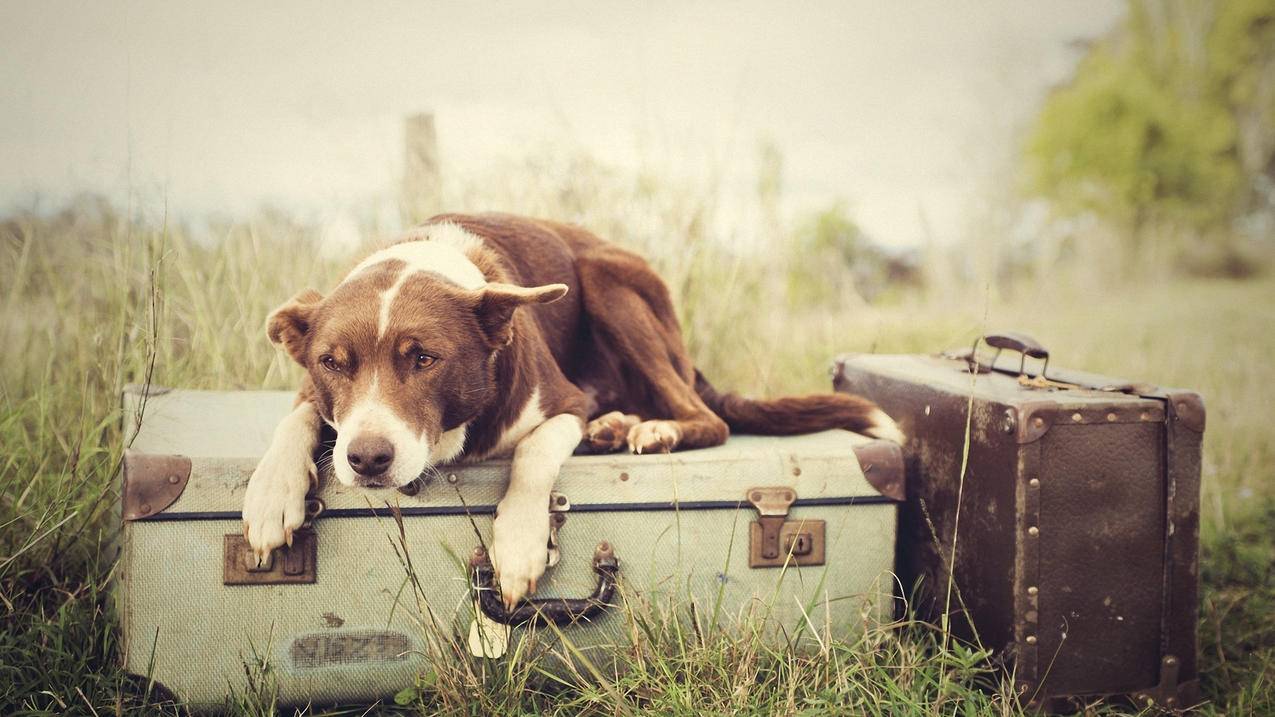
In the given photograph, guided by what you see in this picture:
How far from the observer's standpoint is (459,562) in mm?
1978

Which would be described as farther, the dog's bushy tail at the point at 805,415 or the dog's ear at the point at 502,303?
the dog's bushy tail at the point at 805,415

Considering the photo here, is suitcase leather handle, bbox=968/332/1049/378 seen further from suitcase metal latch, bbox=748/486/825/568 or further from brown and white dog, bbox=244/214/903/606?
suitcase metal latch, bbox=748/486/825/568

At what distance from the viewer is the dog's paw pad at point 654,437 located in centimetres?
238

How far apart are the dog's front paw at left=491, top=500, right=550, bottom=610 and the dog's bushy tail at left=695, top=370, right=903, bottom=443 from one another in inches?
37.4

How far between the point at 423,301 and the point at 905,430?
4.64 ft

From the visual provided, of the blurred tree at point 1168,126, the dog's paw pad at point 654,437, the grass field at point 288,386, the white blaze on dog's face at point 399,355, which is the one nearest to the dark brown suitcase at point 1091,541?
the grass field at point 288,386

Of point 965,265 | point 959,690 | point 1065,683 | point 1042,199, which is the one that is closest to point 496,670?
point 959,690

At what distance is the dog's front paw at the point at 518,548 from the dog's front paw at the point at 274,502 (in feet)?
1.42

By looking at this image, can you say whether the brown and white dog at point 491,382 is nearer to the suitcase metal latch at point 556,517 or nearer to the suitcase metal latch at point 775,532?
the suitcase metal latch at point 556,517

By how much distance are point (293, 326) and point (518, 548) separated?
2.49 ft

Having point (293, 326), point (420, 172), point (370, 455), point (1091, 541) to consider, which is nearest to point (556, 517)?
point (370, 455)

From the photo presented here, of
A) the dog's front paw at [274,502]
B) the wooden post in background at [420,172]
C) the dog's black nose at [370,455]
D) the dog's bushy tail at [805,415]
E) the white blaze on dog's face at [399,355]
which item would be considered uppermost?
the wooden post in background at [420,172]

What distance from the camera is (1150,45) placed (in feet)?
90.8

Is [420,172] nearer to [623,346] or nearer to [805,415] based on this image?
[623,346]
